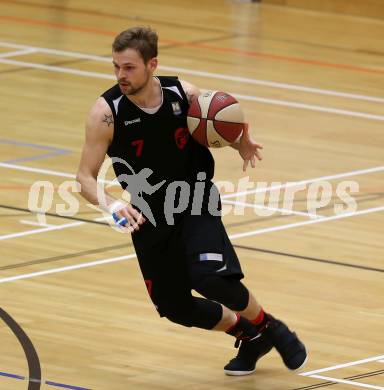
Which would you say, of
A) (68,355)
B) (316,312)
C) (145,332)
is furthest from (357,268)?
(68,355)

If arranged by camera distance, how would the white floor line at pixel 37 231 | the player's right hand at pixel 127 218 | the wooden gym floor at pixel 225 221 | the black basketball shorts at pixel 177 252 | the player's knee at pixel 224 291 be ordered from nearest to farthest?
the player's right hand at pixel 127 218 → the player's knee at pixel 224 291 → the black basketball shorts at pixel 177 252 → the wooden gym floor at pixel 225 221 → the white floor line at pixel 37 231

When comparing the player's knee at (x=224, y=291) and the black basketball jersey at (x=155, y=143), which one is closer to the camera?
the player's knee at (x=224, y=291)

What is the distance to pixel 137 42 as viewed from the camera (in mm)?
6457

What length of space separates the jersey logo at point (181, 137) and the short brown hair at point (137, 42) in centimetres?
49

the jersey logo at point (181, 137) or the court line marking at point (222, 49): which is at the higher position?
the court line marking at point (222, 49)

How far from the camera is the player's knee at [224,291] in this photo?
21.3 feet

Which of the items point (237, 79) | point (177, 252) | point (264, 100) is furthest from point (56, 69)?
point (177, 252)

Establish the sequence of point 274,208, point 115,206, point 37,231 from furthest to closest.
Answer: point 274,208 < point 37,231 < point 115,206

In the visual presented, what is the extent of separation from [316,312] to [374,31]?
39.6 ft

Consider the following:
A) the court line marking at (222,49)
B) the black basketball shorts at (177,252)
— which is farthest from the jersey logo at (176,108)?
the court line marking at (222,49)

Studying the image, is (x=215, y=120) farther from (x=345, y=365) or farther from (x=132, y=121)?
(x=345, y=365)

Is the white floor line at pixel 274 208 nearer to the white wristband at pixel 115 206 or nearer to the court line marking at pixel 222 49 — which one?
the white wristband at pixel 115 206

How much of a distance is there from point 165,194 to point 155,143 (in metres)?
0.28

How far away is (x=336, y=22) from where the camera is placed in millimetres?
20266
